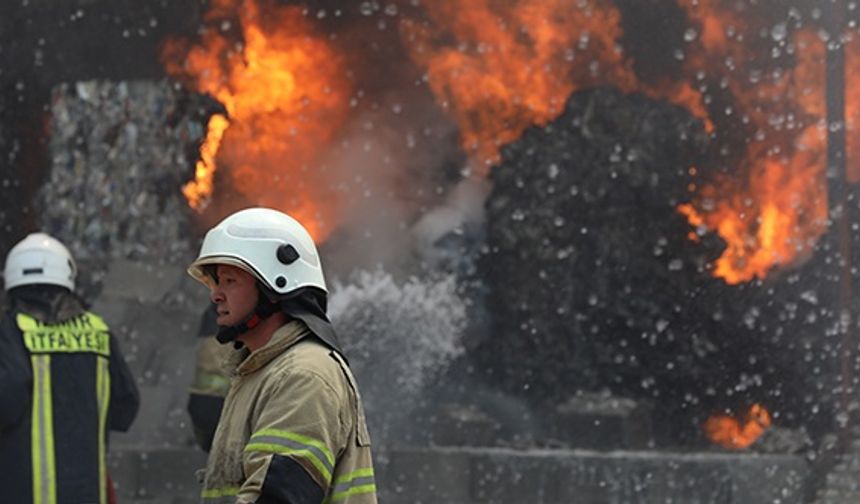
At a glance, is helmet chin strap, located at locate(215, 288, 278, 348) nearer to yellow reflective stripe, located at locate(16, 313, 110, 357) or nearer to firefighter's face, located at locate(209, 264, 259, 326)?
firefighter's face, located at locate(209, 264, 259, 326)

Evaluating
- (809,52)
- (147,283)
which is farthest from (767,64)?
(147,283)

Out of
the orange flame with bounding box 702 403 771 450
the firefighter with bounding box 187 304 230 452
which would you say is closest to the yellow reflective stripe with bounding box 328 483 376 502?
the firefighter with bounding box 187 304 230 452

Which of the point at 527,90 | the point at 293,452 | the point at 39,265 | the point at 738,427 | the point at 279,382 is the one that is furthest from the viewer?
the point at 527,90

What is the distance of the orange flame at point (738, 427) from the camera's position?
876cm

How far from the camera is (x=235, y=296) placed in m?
3.30

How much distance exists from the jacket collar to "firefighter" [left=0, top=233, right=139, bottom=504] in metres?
2.61

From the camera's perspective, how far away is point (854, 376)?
341 inches

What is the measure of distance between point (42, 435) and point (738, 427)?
14.9ft

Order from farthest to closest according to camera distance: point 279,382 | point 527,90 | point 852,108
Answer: point 527,90, point 852,108, point 279,382

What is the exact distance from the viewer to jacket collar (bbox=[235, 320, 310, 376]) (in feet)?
10.6

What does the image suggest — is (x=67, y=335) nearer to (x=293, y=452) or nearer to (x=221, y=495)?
(x=221, y=495)

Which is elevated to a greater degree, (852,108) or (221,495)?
(852,108)

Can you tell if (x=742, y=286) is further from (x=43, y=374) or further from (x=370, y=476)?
(x=370, y=476)

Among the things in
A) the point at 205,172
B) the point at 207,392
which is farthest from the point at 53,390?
the point at 205,172
